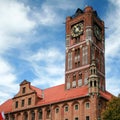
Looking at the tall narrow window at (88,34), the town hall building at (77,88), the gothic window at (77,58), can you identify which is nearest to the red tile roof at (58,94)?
the town hall building at (77,88)

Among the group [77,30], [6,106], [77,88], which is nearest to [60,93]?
[77,88]

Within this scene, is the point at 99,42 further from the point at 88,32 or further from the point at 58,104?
the point at 58,104

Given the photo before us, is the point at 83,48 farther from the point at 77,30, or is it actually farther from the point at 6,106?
the point at 6,106

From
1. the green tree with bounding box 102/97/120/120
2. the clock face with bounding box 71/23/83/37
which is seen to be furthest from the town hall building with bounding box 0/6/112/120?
the green tree with bounding box 102/97/120/120

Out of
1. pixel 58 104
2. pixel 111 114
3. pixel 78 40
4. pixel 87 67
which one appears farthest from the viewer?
pixel 78 40

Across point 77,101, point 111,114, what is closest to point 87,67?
point 77,101

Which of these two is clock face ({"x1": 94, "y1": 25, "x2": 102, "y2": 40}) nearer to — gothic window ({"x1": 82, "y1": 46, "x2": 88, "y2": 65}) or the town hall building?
the town hall building

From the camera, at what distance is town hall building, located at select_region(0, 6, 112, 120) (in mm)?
62594

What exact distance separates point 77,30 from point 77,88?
16207 millimetres

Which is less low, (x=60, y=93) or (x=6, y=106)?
(x=60, y=93)

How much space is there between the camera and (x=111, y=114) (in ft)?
165

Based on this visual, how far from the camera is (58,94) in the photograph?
71812mm

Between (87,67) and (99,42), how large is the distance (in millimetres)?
10830

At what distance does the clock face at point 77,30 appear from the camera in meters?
77.2
